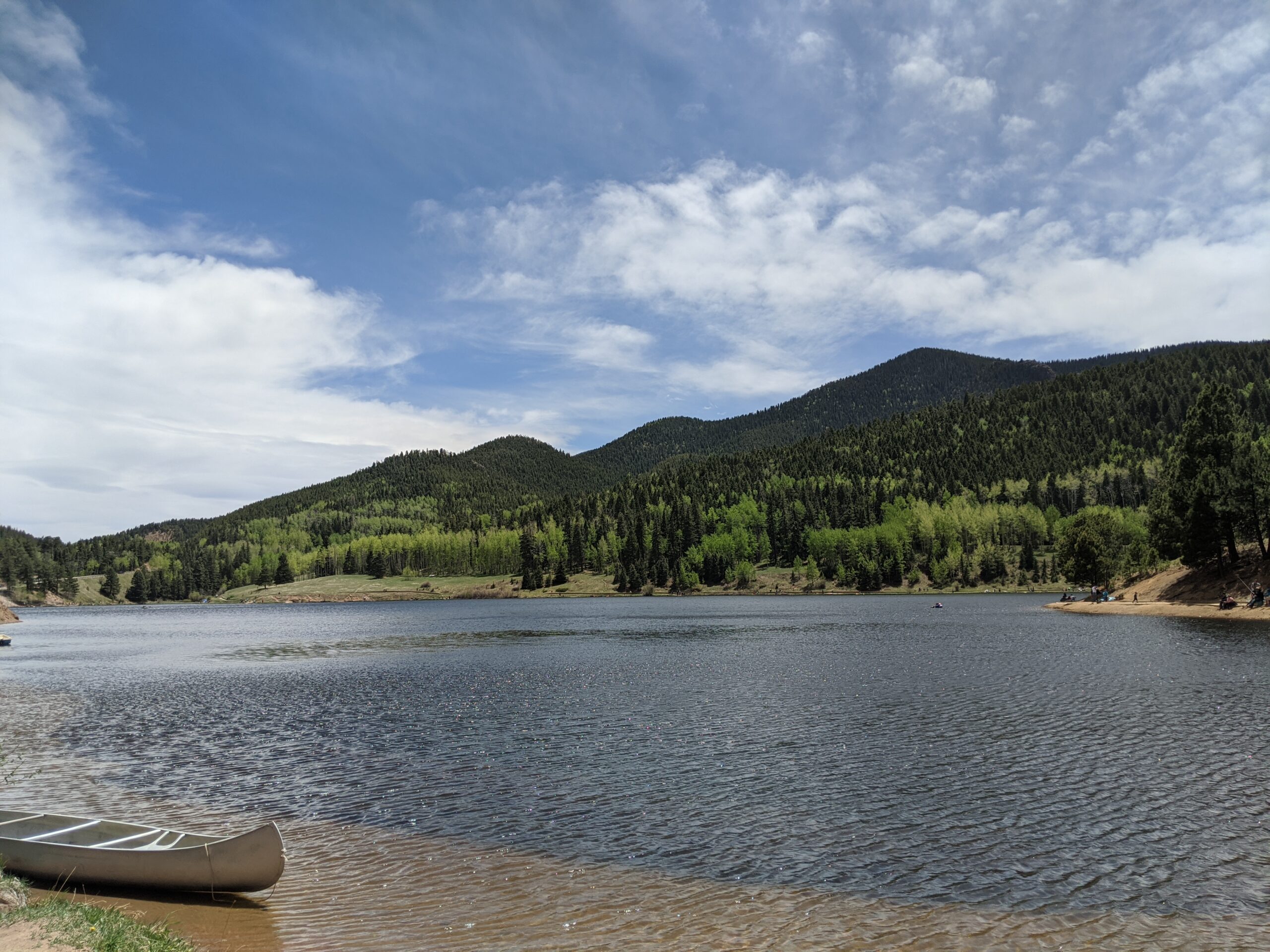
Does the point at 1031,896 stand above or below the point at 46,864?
below

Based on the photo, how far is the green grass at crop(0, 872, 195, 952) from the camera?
462 inches

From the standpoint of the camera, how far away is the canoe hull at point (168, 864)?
1598cm

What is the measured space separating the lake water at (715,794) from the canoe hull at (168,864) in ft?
1.98

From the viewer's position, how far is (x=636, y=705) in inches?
1655

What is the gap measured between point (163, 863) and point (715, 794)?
1513 centimetres

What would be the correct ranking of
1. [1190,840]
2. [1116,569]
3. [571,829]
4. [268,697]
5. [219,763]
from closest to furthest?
[1190,840], [571,829], [219,763], [268,697], [1116,569]

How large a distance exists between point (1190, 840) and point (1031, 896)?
20.8ft

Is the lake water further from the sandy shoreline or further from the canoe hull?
the sandy shoreline

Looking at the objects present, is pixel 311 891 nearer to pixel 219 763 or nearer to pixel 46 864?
pixel 46 864

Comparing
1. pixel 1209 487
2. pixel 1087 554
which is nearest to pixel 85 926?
pixel 1209 487

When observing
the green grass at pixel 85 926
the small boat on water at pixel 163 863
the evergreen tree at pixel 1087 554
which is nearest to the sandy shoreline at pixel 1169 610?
the evergreen tree at pixel 1087 554

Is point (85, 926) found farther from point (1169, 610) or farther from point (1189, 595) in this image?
point (1189, 595)

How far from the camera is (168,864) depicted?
52.5 ft

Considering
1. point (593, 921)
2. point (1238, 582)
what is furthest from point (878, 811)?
point (1238, 582)
